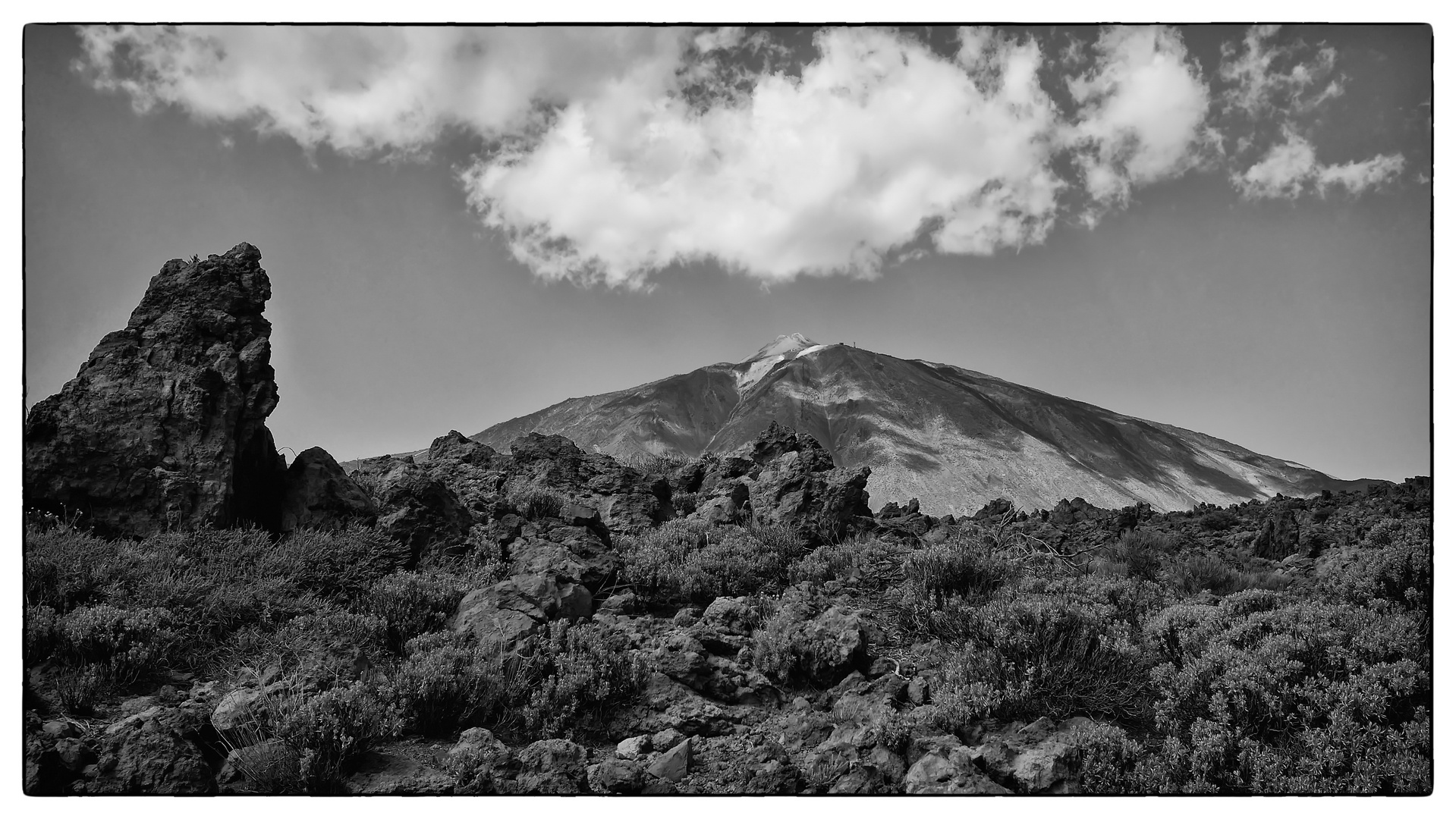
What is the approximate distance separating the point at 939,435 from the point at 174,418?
113 feet

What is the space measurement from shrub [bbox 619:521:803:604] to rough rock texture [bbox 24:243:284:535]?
326 cm

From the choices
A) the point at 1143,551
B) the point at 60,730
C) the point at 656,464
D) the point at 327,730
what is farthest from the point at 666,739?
the point at 656,464

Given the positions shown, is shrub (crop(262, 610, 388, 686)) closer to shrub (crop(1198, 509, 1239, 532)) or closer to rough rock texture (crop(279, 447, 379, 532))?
rough rock texture (crop(279, 447, 379, 532))

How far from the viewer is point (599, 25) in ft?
18.1

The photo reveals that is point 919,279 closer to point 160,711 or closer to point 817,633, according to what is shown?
point 817,633

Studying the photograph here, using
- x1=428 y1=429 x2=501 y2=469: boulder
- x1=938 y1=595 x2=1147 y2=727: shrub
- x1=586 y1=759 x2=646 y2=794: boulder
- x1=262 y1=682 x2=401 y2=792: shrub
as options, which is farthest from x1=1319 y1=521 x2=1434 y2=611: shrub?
x1=428 y1=429 x2=501 y2=469: boulder

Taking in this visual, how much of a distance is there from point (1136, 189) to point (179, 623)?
307 inches

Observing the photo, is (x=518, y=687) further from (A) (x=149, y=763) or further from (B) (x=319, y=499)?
(B) (x=319, y=499)

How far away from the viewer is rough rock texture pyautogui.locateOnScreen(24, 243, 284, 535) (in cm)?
601

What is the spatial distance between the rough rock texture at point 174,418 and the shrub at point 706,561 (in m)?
3.26

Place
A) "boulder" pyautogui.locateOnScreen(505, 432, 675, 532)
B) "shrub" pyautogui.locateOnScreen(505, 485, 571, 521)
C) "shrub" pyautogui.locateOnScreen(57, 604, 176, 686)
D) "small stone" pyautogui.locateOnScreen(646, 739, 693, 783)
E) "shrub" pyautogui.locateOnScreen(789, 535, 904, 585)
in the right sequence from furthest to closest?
"boulder" pyautogui.locateOnScreen(505, 432, 675, 532)
"shrub" pyautogui.locateOnScreen(505, 485, 571, 521)
"shrub" pyautogui.locateOnScreen(789, 535, 904, 585)
"shrub" pyautogui.locateOnScreen(57, 604, 176, 686)
"small stone" pyautogui.locateOnScreen(646, 739, 693, 783)

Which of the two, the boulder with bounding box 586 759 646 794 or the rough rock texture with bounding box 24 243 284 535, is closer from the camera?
the boulder with bounding box 586 759 646 794

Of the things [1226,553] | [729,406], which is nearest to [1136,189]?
[1226,553]

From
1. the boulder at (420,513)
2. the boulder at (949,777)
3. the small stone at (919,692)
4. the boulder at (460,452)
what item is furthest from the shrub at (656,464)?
the boulder at (949,777)
